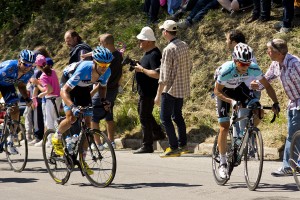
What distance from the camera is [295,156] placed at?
9.75 meters

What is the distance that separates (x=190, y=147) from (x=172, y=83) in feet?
4.26

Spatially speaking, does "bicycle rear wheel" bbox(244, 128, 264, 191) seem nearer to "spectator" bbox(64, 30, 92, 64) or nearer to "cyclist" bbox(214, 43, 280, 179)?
"cyclist" bbox(214, 43, 280, 179)

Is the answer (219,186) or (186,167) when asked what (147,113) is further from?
(219,186)

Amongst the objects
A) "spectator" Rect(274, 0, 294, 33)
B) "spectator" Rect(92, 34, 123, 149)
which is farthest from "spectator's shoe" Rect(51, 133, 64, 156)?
"spectator" Rect(274, 0, 294, 33)

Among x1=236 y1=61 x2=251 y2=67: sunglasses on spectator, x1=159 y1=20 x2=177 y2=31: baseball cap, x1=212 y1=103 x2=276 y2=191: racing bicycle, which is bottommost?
x1=212 y1=103 x2=276 y2=191: racing bicycle

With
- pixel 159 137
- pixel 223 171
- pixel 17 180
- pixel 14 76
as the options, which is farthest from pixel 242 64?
pixel 159 137

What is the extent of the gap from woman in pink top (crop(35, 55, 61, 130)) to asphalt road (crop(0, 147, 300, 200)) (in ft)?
8.26

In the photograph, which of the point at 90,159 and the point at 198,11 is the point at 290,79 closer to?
the point at 90,159

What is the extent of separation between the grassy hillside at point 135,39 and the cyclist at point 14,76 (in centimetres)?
334

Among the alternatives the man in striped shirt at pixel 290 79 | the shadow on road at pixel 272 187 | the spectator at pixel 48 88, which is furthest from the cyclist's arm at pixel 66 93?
the spectator at pixel 48 88

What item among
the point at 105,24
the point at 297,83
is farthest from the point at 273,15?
the point at 297,83

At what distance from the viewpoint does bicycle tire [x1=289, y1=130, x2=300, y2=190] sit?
9.54 metres

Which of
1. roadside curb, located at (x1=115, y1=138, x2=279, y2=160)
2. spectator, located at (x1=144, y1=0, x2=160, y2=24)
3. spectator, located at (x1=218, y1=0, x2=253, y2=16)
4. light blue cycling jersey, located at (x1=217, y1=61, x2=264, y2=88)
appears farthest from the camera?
spectator, located at (x1=144, y1=0, x2=160, y2=24)

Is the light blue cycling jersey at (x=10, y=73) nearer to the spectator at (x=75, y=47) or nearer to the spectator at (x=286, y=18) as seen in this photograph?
the spectator at (x=75, y=47)
